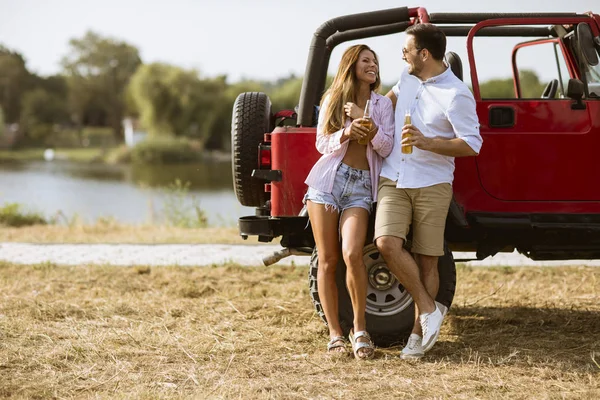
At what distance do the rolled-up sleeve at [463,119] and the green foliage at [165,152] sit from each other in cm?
4239

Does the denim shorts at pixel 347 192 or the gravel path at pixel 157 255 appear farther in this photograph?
the gravel path at pixel 157 255

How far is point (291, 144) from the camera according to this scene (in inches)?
214

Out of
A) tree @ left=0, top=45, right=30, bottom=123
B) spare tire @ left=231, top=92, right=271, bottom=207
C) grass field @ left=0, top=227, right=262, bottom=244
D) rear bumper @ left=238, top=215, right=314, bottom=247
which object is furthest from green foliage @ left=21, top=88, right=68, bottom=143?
rear bumper @ left=238, top=215, right=314, bottom=247

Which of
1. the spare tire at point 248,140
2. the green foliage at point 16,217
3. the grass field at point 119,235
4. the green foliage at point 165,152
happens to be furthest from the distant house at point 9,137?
the spare tire at point 248,140

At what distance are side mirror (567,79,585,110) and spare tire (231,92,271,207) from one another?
2.00 meters

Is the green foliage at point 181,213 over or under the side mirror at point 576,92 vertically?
under

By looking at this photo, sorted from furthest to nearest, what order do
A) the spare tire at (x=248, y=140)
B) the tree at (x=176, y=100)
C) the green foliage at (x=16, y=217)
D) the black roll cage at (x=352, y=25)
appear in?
the tree at (x=176, y=100) < the green foliage at (x=16, y=217) < the spare tire at (x=248, y=140) < the black roll cage at (x=352, y=25)

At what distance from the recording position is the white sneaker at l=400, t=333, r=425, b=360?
4988 millimetres

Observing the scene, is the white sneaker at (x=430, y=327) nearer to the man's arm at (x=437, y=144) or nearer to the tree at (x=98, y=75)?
the man's arm at (x=437, y=144)

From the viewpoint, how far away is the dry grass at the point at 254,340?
177 inches

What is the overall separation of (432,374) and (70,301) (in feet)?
11.2

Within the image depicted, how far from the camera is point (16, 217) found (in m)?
14.4

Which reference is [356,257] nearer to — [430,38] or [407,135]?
[407,135]

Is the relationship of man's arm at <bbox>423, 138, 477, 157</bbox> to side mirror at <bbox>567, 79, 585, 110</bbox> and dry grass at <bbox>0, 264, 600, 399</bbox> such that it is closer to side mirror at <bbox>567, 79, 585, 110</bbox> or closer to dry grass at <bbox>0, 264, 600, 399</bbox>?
side mirror at <bbox>567, 79, 585, 110</bbox>
